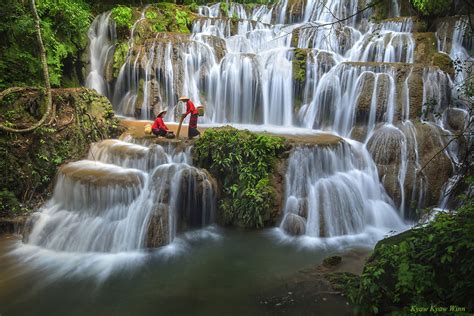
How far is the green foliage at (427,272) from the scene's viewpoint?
296cm

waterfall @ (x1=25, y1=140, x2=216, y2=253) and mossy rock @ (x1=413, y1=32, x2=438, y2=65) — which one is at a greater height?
mossy rock @ (x1=413, y1=32, x2=438, y2=65)

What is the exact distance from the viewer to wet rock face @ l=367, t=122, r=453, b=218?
852 cm

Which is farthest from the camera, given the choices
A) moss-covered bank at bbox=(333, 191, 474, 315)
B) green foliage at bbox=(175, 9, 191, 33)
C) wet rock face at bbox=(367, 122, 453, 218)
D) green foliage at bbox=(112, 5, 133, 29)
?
green foliage at bbox=(175, 9, 191, 33)

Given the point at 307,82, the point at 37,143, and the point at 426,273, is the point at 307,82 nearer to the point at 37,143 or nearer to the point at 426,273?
the point at 37,143

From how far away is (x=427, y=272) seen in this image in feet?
10.3

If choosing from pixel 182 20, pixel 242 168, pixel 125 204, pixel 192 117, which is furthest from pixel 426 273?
pixel 182 20

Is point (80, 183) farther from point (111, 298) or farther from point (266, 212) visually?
point (266, 212)

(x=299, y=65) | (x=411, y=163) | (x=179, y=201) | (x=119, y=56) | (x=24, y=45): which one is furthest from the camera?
(x=119, y=56)

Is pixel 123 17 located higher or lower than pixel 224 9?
lower

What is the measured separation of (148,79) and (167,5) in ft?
17.9

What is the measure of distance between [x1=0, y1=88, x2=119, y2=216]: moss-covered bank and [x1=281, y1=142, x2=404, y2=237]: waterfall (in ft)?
17.5

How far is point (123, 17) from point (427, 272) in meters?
13.9

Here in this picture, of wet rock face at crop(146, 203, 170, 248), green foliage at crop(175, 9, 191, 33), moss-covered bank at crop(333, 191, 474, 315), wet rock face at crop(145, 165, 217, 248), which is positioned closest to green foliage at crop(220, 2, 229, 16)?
green foliage at crop(175, 9, 191, 33)

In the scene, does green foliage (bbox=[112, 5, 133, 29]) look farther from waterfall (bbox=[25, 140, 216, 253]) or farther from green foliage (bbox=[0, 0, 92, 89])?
waterfall (bbox=[25, 140, 216, 253])
